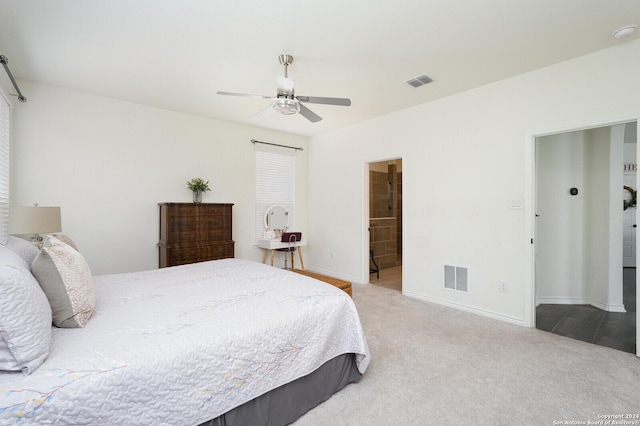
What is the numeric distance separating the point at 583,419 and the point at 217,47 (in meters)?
3.72

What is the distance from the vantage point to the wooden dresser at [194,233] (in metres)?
3.87

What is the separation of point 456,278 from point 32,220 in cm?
431

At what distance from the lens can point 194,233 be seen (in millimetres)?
4047

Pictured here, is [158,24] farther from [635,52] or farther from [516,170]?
[635,52]

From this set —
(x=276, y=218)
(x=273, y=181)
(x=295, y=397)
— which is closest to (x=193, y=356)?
(x=295, y=397)

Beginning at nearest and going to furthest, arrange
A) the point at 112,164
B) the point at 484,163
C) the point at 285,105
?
the point at 285,105 < the point at 484,163 < the point at 112,164

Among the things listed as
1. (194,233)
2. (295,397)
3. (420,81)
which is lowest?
(295,397)

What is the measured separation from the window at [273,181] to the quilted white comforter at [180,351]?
10.1 feet

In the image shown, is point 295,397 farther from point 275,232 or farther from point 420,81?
point 275,232

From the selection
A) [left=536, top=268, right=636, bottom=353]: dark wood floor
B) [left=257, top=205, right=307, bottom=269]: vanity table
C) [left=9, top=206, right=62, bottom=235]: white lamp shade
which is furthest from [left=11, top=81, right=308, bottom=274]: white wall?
[left=536, top=268, right=636, bottom=353]: dark wood floor

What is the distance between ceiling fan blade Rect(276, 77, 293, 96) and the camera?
247 cm

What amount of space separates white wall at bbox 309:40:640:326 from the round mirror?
1392 millimetres

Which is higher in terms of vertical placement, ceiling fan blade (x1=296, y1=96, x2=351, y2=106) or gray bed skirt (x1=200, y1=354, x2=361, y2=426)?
ceiling fan blade (x1=296, y1=96, x2=351, y2=106)

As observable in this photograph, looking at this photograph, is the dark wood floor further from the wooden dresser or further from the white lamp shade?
the white lamp shade
